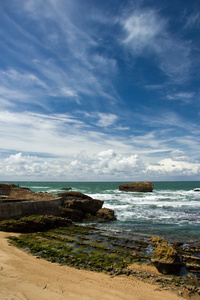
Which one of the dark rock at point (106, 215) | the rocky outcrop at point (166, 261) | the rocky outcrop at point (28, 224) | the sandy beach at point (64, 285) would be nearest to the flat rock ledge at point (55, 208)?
the dark rock at point (106, 215)

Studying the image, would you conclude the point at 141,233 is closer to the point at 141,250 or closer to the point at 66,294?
the point at 141,250

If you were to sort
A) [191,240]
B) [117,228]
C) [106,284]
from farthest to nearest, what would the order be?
[117,228] → [191,240] → [106,284]

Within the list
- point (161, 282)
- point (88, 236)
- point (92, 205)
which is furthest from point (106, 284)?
point (92, 205)

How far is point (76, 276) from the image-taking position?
7.09 m

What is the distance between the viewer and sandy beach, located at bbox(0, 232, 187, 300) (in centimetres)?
567

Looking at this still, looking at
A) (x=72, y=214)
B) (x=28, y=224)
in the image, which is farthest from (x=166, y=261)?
(x=72, y=214)

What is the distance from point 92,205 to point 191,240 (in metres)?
12.0

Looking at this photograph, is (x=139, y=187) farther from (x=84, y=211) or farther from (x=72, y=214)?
(x=72, y=214)

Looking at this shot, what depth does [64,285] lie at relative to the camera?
6.34 m

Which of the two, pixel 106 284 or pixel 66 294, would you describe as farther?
pixel 106 284

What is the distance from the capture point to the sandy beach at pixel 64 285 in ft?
18.6

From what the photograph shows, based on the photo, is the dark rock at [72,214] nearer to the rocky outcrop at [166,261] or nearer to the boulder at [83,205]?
the boulder at [83,205]

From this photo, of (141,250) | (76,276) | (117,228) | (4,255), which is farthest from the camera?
(117,228)

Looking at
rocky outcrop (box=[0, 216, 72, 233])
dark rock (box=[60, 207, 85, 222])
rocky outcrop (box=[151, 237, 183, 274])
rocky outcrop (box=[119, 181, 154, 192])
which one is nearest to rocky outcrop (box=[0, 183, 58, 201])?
dark rock (box=[60, 207, 85, 222])
